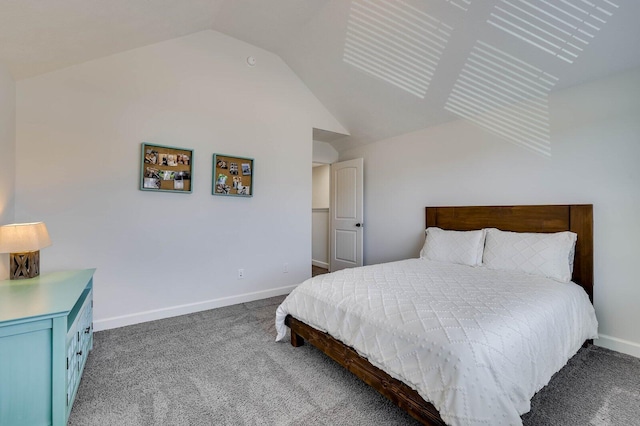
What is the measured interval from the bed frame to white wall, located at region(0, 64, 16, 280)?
215 centimetres

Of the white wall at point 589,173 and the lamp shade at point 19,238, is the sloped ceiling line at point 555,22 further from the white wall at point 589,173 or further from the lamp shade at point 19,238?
the lamp shade at point 19,238

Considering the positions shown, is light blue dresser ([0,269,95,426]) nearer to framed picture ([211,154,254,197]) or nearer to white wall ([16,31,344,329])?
white wall ([16,31,344,329])

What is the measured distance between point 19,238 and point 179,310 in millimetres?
1480

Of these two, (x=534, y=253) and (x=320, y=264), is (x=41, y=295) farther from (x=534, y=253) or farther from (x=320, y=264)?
(x=320, y=264)

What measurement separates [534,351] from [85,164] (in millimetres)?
3467

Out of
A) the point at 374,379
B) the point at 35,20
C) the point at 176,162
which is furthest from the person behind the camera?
the point at 176,162

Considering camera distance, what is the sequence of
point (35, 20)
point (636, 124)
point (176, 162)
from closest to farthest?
point (35, 20) < point (636, 124) < point (176, 162)

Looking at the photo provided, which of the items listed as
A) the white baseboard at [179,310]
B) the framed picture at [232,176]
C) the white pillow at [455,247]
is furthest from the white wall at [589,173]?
the white baseboard at [179,310]

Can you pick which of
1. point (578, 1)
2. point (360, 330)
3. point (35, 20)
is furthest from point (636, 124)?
point (35, 20)

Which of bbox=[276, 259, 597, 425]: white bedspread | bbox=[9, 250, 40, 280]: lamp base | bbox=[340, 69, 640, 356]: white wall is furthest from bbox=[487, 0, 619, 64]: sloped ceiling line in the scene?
bbox=[9, 250, 40, 280]: lamp base

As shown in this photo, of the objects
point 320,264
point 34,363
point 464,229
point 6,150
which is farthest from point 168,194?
point 320,264

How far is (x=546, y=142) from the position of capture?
8.45ft

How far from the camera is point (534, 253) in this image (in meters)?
2.35

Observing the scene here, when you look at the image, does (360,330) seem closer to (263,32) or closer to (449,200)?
(449,200)
